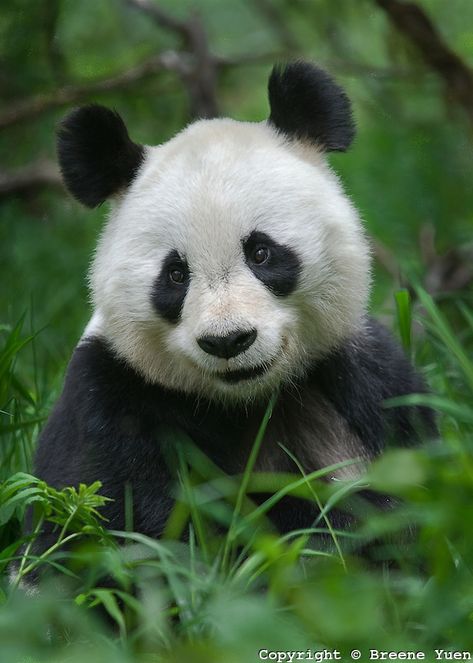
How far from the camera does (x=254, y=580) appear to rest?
324cm

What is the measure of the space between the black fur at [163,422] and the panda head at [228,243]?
10 centimetres

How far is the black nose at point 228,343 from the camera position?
3.61 metres

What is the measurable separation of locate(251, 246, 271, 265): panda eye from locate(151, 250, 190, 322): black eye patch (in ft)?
0.80

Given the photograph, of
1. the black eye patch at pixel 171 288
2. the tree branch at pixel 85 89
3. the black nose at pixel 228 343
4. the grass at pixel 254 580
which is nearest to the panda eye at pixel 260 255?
the black eye patch at pixel 171 288

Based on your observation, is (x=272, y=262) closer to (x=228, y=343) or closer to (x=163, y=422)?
(x=228, y=343)

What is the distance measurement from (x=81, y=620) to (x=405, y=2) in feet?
16.4

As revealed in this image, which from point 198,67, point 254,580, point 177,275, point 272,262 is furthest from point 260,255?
point 198,67

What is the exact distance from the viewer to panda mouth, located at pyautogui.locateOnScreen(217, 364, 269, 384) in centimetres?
386

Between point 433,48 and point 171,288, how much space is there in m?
3.65

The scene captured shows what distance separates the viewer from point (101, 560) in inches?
118

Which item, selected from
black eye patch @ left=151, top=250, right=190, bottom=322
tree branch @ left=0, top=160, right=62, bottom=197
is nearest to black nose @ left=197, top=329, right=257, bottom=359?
black eye patch @ left=151, top=250, right=190, bottom=322

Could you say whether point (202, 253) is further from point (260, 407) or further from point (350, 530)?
point (350, 530)

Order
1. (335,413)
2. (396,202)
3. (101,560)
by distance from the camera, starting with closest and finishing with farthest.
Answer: (101,560)
(335,413)
(396,202)

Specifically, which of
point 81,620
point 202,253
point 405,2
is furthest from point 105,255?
point 405,2
